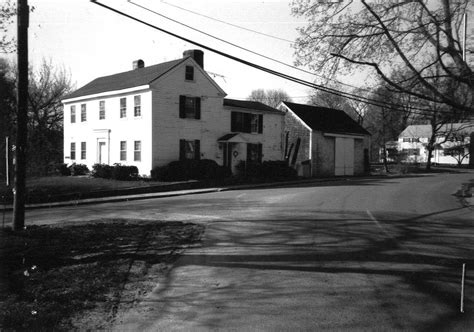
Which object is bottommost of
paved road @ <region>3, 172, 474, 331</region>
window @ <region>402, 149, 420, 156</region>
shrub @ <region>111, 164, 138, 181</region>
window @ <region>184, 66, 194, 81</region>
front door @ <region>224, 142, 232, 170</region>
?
paved road @ <region>3, 172, 474, 331</region>

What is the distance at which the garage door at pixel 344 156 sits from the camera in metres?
40.3

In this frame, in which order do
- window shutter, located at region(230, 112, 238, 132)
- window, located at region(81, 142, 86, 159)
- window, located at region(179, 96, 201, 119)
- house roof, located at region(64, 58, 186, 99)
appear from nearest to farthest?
house roof, located at region(64, 58, 186, 99), window, located at region(179, 96, 201, 119), window shutter, located at region(230, 112, 238, 132), window, located at region(81, 142, 86, 159)

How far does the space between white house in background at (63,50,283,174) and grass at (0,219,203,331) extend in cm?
1728

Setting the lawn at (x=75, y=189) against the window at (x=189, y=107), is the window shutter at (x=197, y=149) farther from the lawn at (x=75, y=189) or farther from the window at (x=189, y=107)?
the lawn at (x=75, y=189)

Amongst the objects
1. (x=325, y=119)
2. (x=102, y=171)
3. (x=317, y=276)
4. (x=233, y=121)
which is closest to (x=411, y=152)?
(x=325, y=119)

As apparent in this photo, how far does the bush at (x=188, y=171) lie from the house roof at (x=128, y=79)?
536cm

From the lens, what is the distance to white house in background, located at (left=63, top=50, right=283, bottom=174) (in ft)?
92.8

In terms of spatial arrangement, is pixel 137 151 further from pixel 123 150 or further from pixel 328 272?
pixel 328 272

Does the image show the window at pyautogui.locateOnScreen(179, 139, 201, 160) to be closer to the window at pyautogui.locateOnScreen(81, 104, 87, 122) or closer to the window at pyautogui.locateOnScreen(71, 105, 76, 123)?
the window at pyautogui.locateOnScreen(81, 104, 87, 122)

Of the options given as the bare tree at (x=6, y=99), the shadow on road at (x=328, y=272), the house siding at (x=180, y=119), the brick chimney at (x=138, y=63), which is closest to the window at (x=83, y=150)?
the bare tree at (x=6, y=99)

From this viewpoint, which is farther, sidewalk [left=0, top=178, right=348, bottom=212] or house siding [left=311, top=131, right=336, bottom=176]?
house siding [left=311, top=131, right=336, bottom=176]

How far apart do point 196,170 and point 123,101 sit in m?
7.26

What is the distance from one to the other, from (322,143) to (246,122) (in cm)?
858

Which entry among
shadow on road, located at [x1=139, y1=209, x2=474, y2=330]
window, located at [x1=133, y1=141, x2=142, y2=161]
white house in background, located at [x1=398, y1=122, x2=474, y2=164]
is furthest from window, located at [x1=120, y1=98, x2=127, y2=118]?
white house in background, located at [x1=398, y1=122, x2=474, y2=164]
